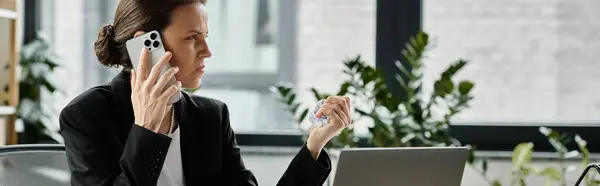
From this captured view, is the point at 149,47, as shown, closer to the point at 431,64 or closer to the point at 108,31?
the point at 108,31

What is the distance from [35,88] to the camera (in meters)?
3.42

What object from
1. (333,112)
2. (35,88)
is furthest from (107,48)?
(35,88)

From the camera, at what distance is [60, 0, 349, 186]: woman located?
148 cm

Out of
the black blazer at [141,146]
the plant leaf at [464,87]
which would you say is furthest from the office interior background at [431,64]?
the black blazer at [141,146]

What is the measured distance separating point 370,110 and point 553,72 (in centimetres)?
73

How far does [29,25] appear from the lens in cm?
360

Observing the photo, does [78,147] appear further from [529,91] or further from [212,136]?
[529,91]

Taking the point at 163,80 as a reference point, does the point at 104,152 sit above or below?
below

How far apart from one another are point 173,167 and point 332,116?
32cm

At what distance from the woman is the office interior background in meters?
1.33

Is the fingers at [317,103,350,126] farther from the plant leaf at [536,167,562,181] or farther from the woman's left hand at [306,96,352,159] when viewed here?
the plant leaf at [536,167,562,181]

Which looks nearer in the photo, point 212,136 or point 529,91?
point 212,136

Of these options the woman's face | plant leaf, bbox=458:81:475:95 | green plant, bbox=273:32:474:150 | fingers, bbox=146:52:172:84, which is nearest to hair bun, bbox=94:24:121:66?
the woman's face

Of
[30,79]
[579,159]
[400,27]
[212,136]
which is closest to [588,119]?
[579,159]
